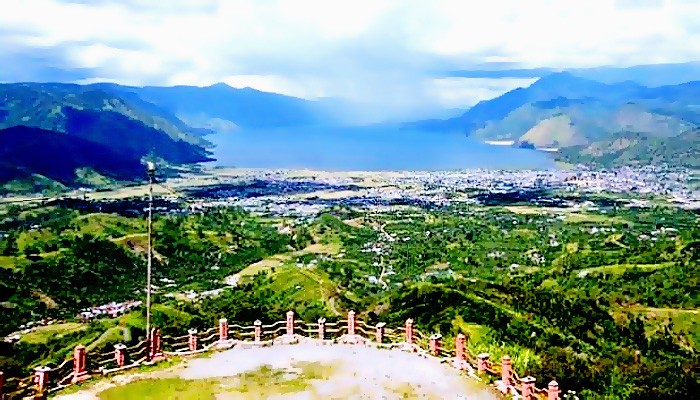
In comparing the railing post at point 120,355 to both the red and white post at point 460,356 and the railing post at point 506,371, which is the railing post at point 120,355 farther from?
the railing post at point 506,371

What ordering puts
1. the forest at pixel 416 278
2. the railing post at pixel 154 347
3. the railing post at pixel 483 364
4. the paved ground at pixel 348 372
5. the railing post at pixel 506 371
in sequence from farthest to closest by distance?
the forest at pixel 416 278 → the railing post at pixel 154 347 → the railing post at pixel 483 364 → the railing post at pixel 506 371 → the paved ground at pixel 348 372

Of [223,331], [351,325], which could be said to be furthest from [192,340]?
[351,325]

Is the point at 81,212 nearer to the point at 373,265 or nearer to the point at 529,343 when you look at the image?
the point at 373,265

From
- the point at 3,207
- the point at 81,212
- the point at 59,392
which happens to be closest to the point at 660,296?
the point at 59,392

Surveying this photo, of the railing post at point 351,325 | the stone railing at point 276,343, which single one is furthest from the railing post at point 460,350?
the railing post at point 351,325

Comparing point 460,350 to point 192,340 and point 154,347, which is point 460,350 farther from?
point 154,347

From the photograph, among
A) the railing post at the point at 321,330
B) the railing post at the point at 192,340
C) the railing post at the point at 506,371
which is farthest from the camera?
the railing post at the point at 321,330

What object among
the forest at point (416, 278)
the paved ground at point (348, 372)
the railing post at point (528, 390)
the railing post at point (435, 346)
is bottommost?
the forest at point (416, 278)
